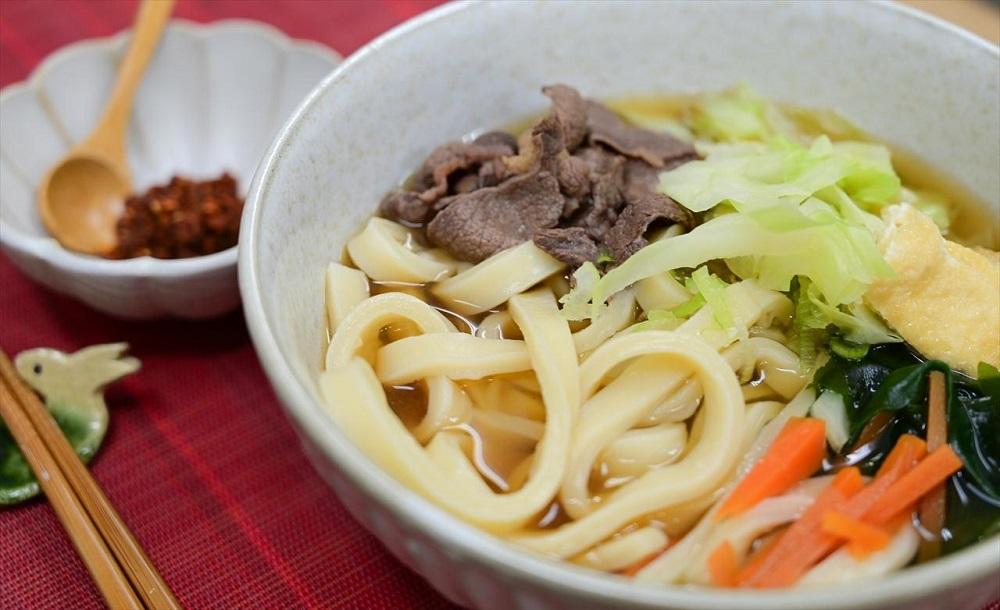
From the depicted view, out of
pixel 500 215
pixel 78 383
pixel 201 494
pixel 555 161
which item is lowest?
pixel 201 494

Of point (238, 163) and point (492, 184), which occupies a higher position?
point (492, 184)

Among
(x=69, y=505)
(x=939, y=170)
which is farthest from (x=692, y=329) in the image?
(x=69, y=505)

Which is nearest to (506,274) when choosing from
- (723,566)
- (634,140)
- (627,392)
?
(627,392)

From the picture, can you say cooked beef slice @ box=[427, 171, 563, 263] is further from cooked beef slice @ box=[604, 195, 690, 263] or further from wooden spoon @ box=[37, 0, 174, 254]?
wooden spoon @ box=[37, 0, 174, 254]

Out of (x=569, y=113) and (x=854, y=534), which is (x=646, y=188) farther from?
(x=854, y=534)

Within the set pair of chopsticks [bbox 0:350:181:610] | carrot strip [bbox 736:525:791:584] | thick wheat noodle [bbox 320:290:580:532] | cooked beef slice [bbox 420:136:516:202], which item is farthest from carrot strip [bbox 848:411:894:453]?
pair of chopsticks [bbox 0:350:181:610]

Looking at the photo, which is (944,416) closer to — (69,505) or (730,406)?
(730,406)

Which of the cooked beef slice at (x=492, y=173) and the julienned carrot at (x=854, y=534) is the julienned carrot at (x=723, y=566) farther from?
the cooked beef slice at (x=492, y=173)

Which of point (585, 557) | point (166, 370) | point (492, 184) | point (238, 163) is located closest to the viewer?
point (585, 557)
